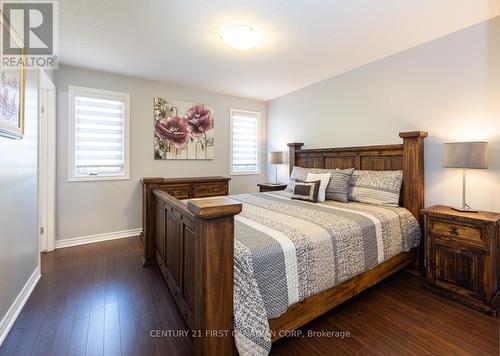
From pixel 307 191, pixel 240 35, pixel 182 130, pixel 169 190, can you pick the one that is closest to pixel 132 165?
pixel 169 190

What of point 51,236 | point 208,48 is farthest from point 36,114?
point 208,48

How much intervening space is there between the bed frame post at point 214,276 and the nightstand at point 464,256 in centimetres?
204

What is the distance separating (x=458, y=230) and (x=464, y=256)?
0.22 metres

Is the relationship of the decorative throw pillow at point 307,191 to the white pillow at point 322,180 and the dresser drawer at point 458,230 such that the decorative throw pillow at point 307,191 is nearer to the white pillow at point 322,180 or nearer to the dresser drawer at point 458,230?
the white pillow at point 322,180

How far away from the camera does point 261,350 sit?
4.22 feet

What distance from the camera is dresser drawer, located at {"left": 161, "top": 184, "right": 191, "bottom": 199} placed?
3619 mm

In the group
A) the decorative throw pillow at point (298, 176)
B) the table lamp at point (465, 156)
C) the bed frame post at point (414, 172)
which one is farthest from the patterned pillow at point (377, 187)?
the decorative throw pillow at point (298, 176)

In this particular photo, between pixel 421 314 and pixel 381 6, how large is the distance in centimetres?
254

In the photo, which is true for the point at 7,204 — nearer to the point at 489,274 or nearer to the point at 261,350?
the point at 261,350

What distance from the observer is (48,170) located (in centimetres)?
312

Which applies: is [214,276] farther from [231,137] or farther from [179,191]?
[231,137]

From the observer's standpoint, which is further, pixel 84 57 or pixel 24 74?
pixel 84 57

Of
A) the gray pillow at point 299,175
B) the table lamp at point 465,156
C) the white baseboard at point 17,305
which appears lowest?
the white baseboard at point 17,305

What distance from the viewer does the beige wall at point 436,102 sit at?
2.23m
